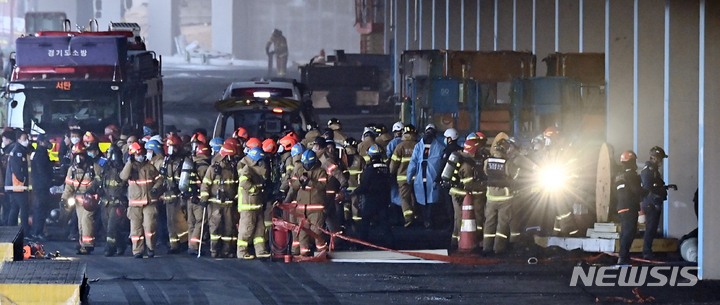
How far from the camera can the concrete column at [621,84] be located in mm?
21562

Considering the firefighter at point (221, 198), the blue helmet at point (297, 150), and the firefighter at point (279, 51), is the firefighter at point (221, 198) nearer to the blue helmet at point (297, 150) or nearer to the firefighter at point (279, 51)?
the blue helmet at point (297, 150)

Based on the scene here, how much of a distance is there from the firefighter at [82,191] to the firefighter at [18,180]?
61.5 inches

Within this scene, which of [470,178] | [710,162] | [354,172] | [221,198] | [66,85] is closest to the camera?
[710,162]

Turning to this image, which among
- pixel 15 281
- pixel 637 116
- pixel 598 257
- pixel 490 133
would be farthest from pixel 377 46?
pixel 15 281

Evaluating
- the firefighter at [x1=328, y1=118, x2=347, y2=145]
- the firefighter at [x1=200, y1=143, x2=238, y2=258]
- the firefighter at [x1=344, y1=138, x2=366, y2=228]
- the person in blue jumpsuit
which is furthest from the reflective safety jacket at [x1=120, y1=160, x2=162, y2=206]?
the person in blue jumpsuit

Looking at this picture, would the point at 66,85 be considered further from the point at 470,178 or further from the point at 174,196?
the point at 470,178

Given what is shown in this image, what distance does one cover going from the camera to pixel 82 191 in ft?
57.7

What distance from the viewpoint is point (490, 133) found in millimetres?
23734

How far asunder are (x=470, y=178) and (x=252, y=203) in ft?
10.9

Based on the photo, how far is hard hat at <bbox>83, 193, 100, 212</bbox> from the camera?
17172 millimetres

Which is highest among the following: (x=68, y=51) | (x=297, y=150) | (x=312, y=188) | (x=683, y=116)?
(x=68, y=51)

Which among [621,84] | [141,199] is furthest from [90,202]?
[621,84]

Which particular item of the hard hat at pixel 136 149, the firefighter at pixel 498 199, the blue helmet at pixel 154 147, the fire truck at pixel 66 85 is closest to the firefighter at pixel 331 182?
the firefighter at pixel 498 199

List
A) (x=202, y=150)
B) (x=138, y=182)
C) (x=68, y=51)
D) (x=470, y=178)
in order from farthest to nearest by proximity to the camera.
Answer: (x=68, y=51)
(x=202, y=150)
(x=470, y=178)
(x=138, y=182)
